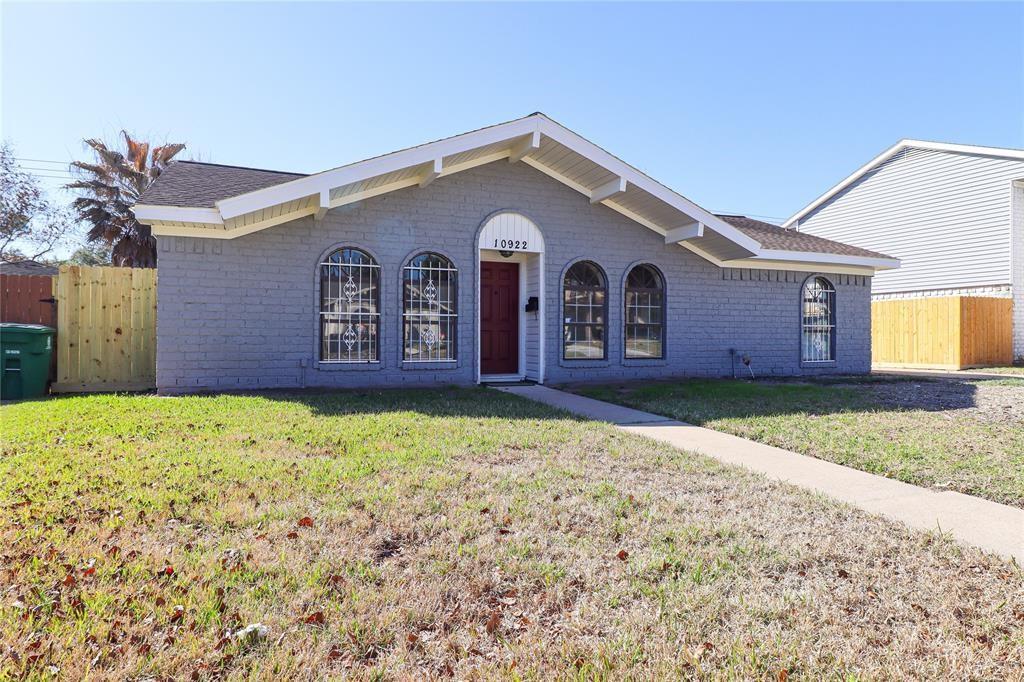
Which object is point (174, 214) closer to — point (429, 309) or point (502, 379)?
point (429, 309)

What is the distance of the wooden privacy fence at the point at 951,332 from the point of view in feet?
58.3

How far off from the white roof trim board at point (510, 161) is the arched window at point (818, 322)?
985 mm

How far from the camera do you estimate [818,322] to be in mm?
13906

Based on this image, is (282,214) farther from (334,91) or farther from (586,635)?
(586,635)

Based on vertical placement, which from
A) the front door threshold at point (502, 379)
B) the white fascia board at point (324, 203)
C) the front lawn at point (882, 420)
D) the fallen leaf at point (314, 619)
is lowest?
the fallen leaf at point (314, 619)

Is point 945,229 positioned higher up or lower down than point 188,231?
higher up

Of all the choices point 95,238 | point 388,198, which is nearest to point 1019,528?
point 388,198

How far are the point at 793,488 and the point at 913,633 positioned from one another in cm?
207

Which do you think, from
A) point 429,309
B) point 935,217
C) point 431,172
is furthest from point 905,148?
point 429,309

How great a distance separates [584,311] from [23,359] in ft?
31.4

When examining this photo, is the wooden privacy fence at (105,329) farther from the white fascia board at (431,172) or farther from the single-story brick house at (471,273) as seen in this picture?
the white fascia board at (431,172)

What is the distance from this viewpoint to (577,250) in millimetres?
11594

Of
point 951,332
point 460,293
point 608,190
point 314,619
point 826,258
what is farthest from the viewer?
point 951,332

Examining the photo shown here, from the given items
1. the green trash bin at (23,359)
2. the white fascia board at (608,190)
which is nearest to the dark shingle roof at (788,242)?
the white fascia board at (608,190)
